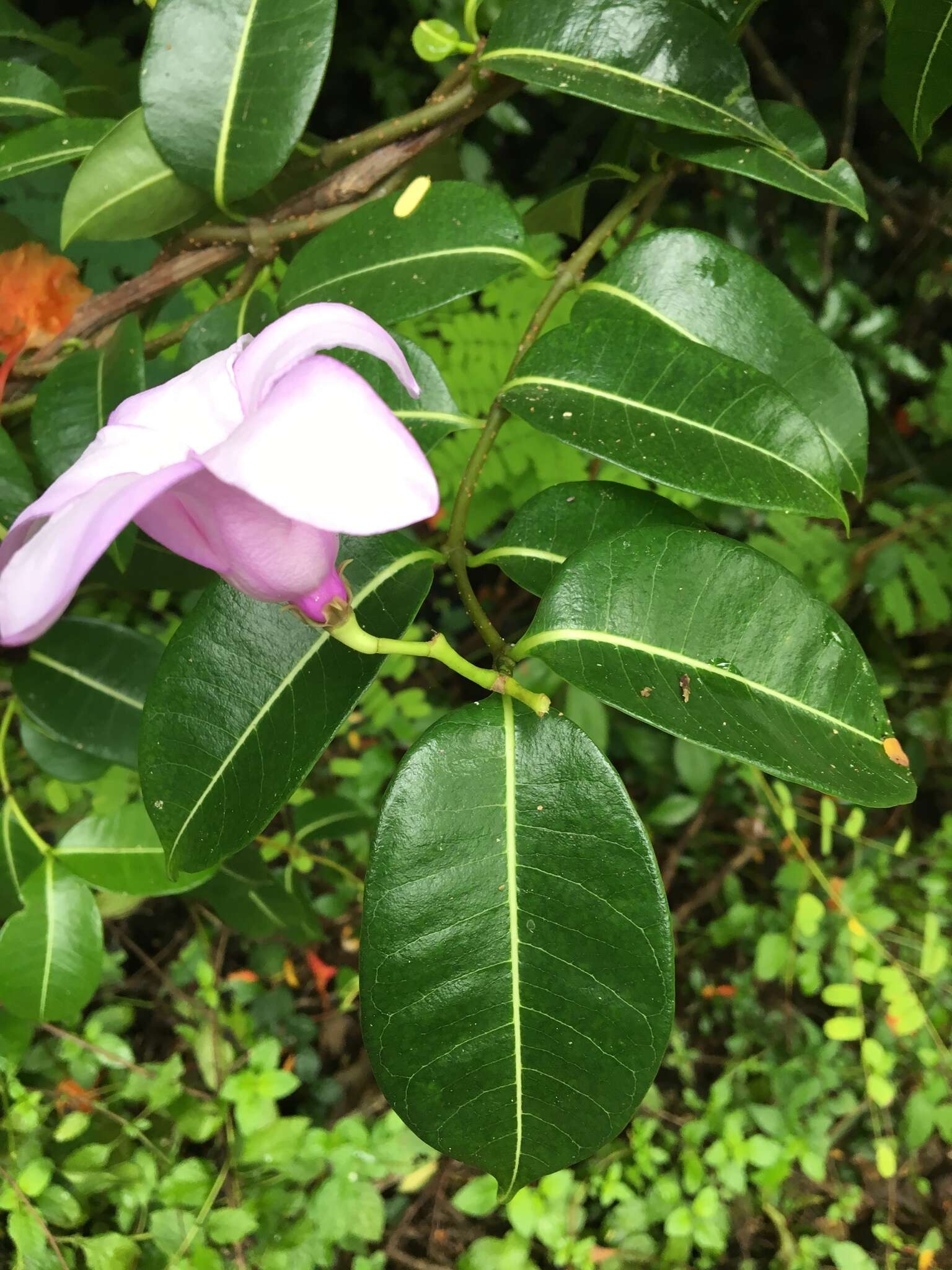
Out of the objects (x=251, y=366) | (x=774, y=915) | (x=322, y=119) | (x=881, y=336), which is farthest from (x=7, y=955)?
(x=881, y=336)

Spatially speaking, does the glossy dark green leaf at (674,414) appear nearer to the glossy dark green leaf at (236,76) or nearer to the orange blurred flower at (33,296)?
the glossy dark green leaf at (236,76)

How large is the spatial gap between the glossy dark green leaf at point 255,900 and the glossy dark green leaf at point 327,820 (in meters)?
0.09

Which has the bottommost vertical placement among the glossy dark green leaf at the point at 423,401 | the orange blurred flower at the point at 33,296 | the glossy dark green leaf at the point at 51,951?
the glossy dark green leaf at the point at 51,951

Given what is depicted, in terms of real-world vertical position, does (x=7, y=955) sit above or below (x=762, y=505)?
below

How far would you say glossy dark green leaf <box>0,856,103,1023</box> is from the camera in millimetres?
793

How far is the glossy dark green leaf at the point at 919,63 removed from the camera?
22.5 inches

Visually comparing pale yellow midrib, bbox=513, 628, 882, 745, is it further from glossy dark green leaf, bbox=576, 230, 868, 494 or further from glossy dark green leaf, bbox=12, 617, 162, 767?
glossy dark green leaf, bbox=12, 617, 162, 767

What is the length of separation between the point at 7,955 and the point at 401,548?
578mm

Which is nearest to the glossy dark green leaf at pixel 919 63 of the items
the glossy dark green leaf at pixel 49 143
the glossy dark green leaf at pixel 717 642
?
the glossy dark green leaf at pixel 717 642

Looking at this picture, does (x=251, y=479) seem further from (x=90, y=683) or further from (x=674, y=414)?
(x=90, y=683)

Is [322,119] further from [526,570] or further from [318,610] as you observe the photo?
[318,610]

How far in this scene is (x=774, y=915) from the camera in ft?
4.73

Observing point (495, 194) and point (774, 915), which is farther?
point (774, 915)

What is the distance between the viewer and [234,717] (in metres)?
0.51
